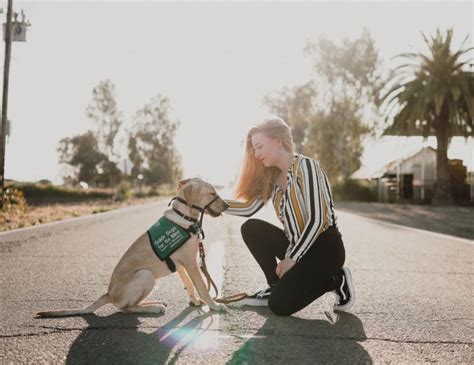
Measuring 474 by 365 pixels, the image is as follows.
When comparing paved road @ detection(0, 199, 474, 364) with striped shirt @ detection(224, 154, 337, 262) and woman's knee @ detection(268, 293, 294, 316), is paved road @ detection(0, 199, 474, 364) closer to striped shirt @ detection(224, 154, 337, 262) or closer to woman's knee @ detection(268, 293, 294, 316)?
woman's knee @ detection(268, 293, 294, 316)

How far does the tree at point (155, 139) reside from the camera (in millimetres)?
78750

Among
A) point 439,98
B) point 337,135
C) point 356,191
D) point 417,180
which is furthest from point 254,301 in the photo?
point 337,135

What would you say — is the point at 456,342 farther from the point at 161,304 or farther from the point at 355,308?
the point at 161,304

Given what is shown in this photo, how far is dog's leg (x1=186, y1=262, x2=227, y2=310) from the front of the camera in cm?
372

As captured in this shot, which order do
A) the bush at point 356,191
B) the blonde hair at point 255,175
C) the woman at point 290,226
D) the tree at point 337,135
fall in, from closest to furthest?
the woman at point 290,226, the blonde hair at point 255,175, the bush at point 356,191, the tree at point 337,135

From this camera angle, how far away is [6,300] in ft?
13.1

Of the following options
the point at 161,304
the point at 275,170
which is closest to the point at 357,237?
the point at 275,170

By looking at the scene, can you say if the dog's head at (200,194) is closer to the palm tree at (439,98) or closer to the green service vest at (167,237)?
the green service vest at (167,237)

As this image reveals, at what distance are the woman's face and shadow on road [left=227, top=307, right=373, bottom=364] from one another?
1.27 metres

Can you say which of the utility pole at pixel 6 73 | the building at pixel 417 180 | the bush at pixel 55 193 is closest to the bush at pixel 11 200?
the utility pole at pixel 6 73

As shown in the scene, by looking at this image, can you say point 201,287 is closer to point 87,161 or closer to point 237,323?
point 237,323

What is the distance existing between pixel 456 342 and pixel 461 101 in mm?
27080

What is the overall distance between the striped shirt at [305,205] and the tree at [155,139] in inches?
2967

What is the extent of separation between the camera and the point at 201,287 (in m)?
3.71
